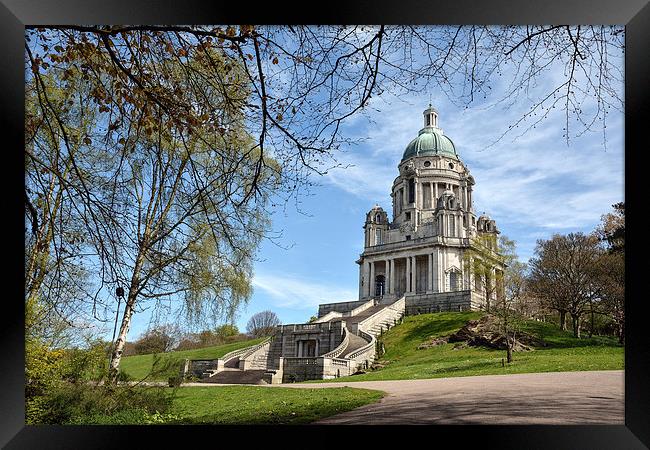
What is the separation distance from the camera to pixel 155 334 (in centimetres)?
876

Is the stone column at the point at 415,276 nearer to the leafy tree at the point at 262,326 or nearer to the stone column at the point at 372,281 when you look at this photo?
the stone column at the point at 372,281

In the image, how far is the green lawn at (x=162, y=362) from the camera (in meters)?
7.11

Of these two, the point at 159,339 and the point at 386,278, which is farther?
the point at 386,278

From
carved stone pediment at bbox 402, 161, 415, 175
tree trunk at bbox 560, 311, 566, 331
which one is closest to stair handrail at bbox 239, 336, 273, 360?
tree trunk at bbox 560, 311, 566, 331

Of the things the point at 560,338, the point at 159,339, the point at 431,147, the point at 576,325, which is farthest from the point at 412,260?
the point at 159,339

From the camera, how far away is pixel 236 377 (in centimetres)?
1373

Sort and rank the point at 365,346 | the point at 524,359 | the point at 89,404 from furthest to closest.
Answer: the point at 365,346 → the point at 524,359 → the point at 89,404

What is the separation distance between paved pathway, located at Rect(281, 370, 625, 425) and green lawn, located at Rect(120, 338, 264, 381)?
209 centimetres

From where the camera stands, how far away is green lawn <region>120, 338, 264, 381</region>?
23.3ft

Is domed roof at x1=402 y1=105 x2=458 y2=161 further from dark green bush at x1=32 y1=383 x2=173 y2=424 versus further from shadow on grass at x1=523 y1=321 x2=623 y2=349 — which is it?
dark green bush at x1=32 y1=383 x2=173 y2=424

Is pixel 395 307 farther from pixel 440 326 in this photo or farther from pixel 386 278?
pixel 440 326

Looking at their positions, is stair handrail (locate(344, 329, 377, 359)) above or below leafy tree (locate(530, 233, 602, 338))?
below
